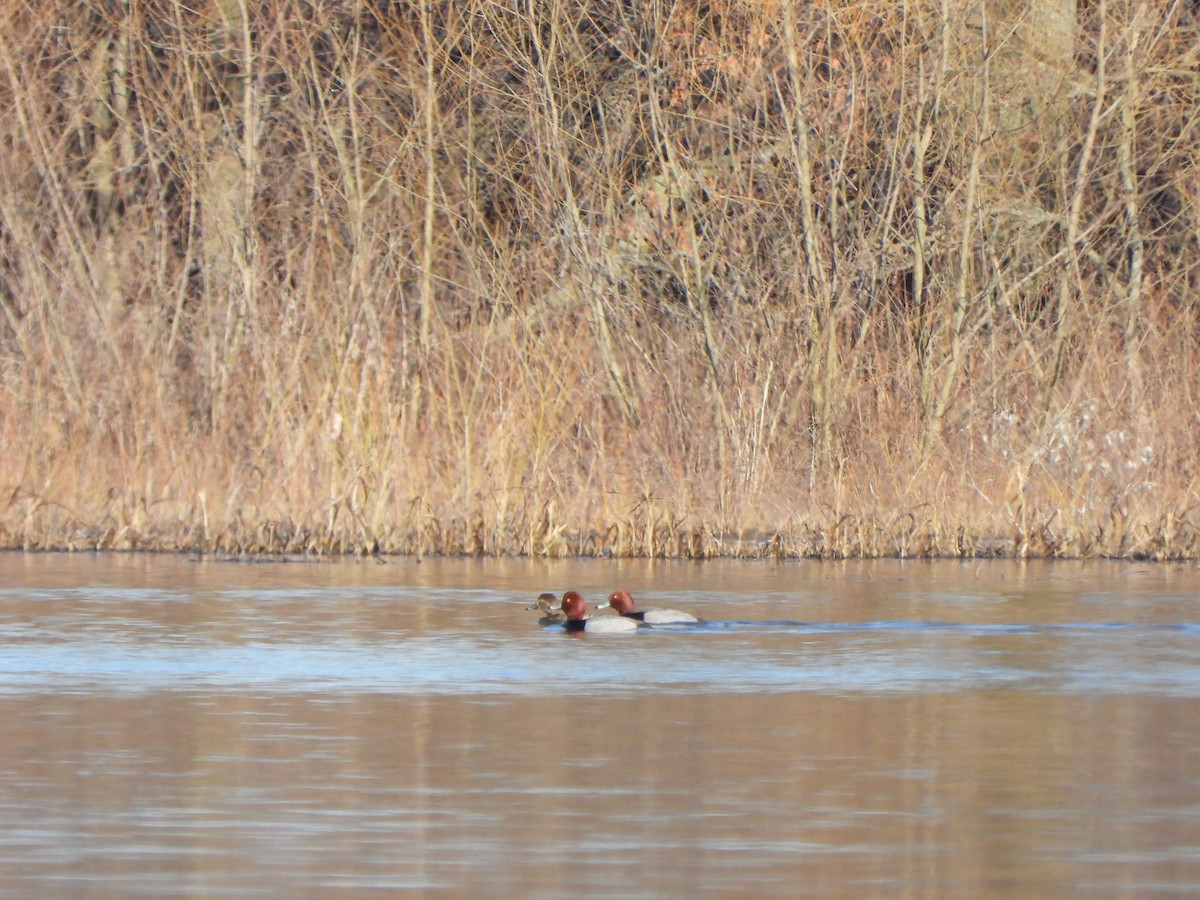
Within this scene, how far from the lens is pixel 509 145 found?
64.0ft

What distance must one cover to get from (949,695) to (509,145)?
1169 cm

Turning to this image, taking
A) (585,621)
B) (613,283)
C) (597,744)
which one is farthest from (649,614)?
(613,283)

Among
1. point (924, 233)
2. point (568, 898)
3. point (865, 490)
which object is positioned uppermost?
point (924, 233)

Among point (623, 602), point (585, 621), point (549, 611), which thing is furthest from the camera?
point (549, 611)

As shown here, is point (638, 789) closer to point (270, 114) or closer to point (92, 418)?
point (92, 418)

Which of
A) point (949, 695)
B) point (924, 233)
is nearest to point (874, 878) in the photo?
point (949, 695)

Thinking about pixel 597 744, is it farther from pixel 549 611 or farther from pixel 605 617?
pixel 549 611

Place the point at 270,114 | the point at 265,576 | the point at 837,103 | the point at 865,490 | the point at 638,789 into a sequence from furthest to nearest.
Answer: the point at 270,114 < the point at 837,103 < the point at 865,490 < the point at 265,576 < the point at 638,789

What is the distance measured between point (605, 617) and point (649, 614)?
0.19 meters

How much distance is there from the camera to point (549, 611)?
1076 cm

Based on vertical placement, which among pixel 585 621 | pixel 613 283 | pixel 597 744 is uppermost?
pixel 613 283

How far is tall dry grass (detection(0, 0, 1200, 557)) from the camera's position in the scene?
48.4ft

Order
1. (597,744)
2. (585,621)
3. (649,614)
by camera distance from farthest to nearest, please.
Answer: (649,614) → (585,621) → (597,744)

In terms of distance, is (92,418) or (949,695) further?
(92,418)
